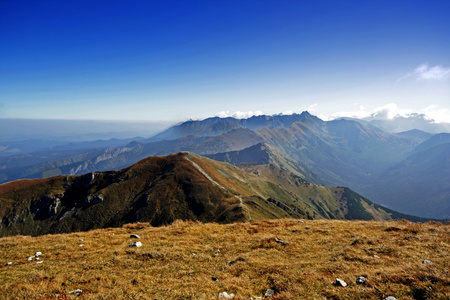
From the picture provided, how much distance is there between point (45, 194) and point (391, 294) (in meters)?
222

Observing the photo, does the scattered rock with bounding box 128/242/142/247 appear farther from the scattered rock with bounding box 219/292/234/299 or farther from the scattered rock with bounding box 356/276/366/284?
the scattered rock with bounding box 356/276/366/284

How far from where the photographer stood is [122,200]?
152125 mm

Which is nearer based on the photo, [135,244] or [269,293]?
[269,293]

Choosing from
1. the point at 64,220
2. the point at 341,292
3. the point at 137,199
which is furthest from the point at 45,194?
the point at 341,292

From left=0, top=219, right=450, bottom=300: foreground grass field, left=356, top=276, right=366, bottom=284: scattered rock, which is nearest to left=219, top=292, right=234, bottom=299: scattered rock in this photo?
left=0, top=219, right=450, bottom=300: foreground grass field

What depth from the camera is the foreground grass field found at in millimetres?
10773

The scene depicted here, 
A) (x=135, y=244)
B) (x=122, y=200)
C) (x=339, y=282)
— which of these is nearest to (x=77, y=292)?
(x=135, y=244)

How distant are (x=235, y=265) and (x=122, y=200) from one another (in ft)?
536

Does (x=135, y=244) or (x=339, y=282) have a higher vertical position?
(x=339, y=282)

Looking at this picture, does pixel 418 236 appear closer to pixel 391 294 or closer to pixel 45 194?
pixel 391 294

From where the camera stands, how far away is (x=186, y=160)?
177500 millimetres

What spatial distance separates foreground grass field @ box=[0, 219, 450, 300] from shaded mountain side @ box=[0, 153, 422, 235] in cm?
10409

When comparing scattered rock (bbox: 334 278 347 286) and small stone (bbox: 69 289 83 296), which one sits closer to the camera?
scattered rock (bbox: 334 278 347 286)

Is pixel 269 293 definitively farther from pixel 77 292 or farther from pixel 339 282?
pixel 77 292
